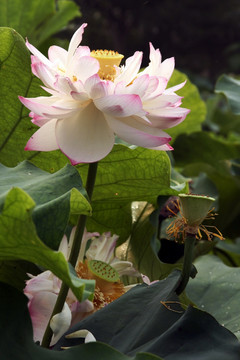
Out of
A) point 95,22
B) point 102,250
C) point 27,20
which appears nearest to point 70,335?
point 102,250

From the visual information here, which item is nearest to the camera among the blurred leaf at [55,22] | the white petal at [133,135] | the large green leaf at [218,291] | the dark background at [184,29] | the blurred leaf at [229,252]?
the white petal at [133,135]

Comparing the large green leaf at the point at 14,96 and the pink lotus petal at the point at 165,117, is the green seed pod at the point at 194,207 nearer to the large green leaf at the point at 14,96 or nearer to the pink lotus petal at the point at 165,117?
the pink lotus petal at the point at 165,117

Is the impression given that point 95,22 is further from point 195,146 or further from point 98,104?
point 98,104

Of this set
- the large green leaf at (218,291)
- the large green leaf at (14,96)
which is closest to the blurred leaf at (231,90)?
the large green leaf at (218,291)

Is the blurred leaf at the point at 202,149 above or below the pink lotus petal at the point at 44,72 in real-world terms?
below

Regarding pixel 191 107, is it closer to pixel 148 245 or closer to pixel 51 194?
pixel 148 245

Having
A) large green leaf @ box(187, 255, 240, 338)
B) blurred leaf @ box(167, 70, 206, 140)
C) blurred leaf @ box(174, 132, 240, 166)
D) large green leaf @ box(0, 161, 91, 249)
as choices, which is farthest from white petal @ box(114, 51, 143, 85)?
blurred leaf @ box(174, 132, 240, 166)

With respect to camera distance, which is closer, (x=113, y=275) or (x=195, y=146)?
(x=113, y=275)
